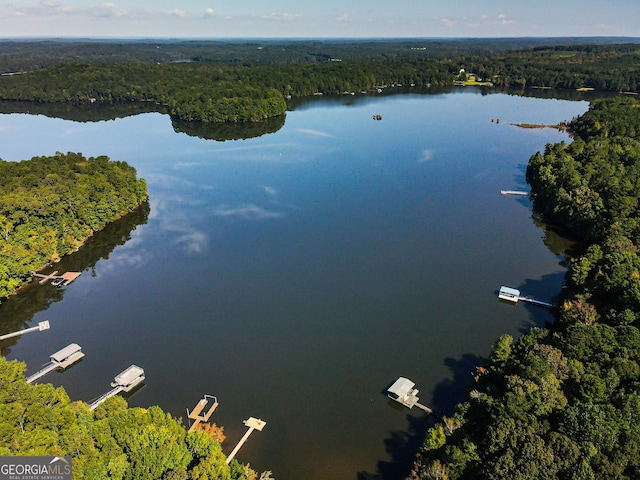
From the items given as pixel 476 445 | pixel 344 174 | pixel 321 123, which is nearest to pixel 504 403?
pixel 476 445

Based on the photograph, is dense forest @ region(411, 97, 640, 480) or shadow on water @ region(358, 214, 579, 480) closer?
dense forest @ region(411, 97, 640, 480)

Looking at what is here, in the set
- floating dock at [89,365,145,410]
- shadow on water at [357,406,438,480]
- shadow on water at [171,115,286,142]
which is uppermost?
shadow on water at [171,115,286,142]

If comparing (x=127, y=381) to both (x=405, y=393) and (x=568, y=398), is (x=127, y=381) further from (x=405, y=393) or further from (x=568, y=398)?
(x=568, y=398)

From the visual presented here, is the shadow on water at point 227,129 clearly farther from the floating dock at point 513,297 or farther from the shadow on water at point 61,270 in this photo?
the floating dock at point 513,297

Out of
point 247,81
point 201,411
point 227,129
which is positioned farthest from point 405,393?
point 247,81

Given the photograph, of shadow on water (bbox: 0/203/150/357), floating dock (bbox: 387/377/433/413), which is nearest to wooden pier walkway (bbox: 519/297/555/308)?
floating dock (bbox: 387/377/433/413)

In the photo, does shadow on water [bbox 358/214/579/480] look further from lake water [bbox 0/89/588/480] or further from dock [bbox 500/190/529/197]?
dock [bbox 500/190/529/197]

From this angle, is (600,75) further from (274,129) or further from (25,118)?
(25,118)
